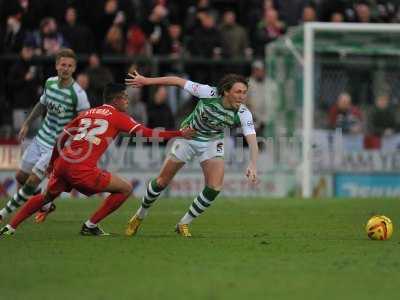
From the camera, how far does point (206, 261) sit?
10016 millimetres

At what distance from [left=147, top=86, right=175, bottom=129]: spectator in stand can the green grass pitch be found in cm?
671

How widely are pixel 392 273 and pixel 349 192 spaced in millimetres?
14467

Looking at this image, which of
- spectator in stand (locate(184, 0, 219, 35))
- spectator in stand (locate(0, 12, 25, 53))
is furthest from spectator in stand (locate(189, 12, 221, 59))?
spectator in stand (locate(0, 12, 25, 53))

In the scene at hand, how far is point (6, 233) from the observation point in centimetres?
1232

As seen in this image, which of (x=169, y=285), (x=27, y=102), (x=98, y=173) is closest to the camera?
(x=169, y=285)

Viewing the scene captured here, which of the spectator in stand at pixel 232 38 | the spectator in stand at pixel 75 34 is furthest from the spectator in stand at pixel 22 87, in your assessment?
the spectator in stand at pixel 232 38

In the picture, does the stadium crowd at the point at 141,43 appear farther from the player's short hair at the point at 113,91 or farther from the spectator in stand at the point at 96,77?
the player's short hair at the point at 113,91

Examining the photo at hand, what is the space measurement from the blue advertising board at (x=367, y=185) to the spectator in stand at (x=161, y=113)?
409 centimetres

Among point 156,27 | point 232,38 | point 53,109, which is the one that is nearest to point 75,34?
point 156,27

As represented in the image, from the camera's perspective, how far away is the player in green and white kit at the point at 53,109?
1416 cm

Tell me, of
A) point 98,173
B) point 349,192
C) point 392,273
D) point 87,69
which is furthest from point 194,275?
point 349,192

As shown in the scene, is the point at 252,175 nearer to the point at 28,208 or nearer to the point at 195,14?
the point at 28,208

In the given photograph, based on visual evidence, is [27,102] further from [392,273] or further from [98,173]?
[392,273]

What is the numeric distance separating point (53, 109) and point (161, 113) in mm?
7867
